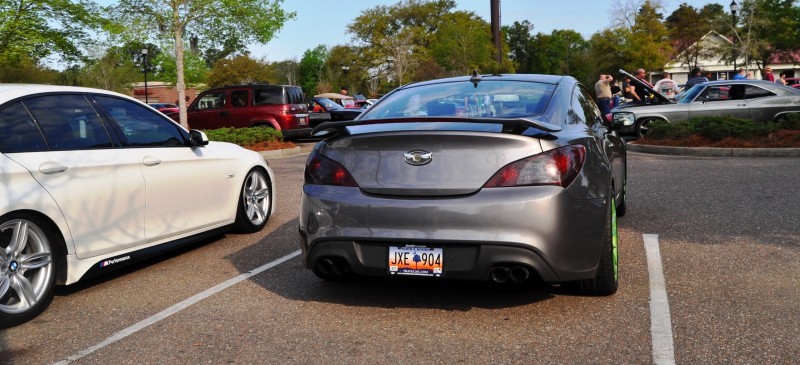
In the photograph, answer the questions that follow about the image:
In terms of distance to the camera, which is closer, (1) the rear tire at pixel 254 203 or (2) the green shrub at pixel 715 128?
(1) the rear tire at pixel 254 203

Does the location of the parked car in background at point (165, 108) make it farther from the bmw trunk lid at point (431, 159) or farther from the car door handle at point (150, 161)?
the bmw trunk lid at point (431, 159)

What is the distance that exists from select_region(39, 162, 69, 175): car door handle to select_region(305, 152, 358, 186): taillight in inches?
64.1

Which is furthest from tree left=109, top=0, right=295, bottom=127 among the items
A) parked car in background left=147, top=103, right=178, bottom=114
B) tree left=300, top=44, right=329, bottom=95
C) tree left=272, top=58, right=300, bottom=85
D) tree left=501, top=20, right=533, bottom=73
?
tree left=501, top=20, right=533, bottom=73

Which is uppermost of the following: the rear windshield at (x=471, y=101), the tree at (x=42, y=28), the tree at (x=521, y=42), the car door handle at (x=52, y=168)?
the tree at (x=521, y=42)

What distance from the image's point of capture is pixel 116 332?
4.19 meters

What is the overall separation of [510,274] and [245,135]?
14.4 meters

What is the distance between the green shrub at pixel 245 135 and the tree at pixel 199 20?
7928 millimetres

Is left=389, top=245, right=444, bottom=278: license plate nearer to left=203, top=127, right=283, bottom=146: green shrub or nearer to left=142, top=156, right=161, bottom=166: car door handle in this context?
left=142, top=156, right=161, bottom=166: car door handle

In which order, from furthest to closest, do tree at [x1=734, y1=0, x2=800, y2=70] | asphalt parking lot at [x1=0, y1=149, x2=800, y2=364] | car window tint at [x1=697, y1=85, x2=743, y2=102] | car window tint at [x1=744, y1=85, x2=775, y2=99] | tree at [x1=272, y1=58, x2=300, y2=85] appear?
tree at [x1=272, y1=58, x2=300, y2=85]
tree at [x1=734, y1=0, x2=800, y2=70]
car window tint at [x1=697, y1=85, x2=743, y2=102]
car window tint at [x1=744, y1=85, x2=775, y2=99]
asphalt parking lot at [x1=0, y1=149, x2=800, y2=364]

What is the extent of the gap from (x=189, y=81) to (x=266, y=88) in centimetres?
6209

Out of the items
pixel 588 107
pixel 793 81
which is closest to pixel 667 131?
pixel 588 107

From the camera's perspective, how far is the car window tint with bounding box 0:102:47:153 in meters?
4.52

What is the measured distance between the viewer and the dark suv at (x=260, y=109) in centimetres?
2002

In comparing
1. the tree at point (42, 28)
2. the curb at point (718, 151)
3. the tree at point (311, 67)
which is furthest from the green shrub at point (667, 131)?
the tree at point (311, 67)
